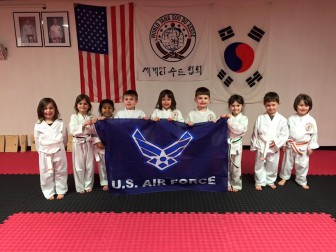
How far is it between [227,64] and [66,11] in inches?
127

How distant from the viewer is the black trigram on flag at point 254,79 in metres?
5.35

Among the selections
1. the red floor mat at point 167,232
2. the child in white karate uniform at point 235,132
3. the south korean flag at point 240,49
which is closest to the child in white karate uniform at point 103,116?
the red floor mat at point 167,232

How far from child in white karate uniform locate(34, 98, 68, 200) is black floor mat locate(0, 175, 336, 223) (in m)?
0.17

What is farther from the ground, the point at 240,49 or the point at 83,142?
the point at 240,49

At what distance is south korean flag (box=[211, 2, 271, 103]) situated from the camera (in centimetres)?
512

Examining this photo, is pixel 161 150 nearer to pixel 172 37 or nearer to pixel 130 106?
pixel 130 106

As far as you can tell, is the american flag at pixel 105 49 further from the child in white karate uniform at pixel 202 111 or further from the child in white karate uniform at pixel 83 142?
the child in white karate uniform at pixel 202 111

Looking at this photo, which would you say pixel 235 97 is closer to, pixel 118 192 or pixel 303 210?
pixel 303 210

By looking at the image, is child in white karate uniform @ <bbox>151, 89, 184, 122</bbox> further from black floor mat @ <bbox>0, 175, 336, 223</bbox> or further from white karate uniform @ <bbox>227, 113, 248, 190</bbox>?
black floor mat @ <bbox>0, 175, 336, 223</bbox>

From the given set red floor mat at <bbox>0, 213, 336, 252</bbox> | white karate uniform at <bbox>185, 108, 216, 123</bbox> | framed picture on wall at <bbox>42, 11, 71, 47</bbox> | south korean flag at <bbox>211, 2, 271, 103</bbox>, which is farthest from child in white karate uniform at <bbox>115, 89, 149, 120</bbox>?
framed picture on wall at <bbox>42, 11, 71, 47</bbox>

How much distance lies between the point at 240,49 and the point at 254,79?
2.11 feet

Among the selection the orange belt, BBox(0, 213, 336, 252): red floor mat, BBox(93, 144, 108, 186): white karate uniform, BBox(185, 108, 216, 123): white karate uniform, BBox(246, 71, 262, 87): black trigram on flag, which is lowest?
BBox(0, 213, 336, 252): red floor mat

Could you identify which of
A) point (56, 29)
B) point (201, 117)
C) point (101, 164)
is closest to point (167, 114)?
point (201, 117)

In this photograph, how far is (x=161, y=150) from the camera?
3604 mm
